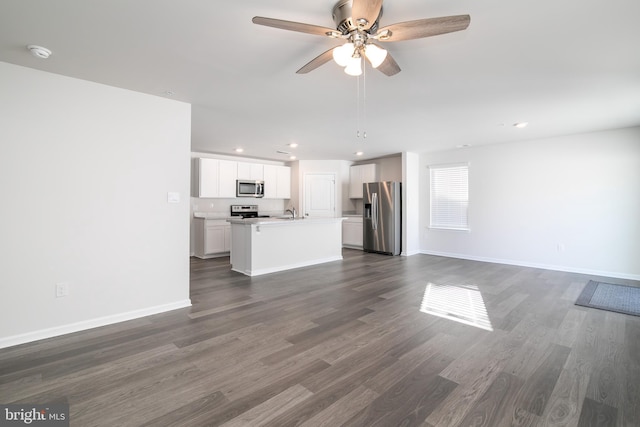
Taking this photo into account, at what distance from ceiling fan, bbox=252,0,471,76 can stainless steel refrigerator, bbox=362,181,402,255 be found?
512 cm

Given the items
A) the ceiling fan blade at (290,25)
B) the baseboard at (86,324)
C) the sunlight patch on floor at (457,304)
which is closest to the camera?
the ceiling fan blade at (290,25)

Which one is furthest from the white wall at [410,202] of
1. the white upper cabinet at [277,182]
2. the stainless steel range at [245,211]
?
the stainless steel range at [245,211]

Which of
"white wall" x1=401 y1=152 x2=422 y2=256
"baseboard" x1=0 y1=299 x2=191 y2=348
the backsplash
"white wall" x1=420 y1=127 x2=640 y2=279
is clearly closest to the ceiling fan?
"baseboard" x1=0 y1=299 x2=191 y2=348

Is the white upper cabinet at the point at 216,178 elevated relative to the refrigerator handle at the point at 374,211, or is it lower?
elevated

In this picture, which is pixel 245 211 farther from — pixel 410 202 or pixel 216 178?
pixel 410 202

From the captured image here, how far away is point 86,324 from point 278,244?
2912 millimetres

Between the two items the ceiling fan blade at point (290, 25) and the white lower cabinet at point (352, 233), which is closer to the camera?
the ceiling fan blade at point (290, 25)

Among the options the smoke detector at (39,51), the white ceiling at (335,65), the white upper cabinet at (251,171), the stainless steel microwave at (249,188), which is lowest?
the stainless steel microwave at (249,188)

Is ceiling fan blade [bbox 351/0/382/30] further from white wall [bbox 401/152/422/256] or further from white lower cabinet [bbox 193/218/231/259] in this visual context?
white lower cabinet [bbox 193/218/231/259]

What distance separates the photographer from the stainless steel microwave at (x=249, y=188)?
715 cm

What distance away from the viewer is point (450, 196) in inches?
263

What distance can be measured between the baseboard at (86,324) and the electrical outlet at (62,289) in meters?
0.29

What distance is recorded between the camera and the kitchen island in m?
4.97

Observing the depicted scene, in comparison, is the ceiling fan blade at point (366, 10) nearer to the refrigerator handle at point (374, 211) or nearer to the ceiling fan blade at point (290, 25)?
the ceiling fan blade at point (290, 25)
